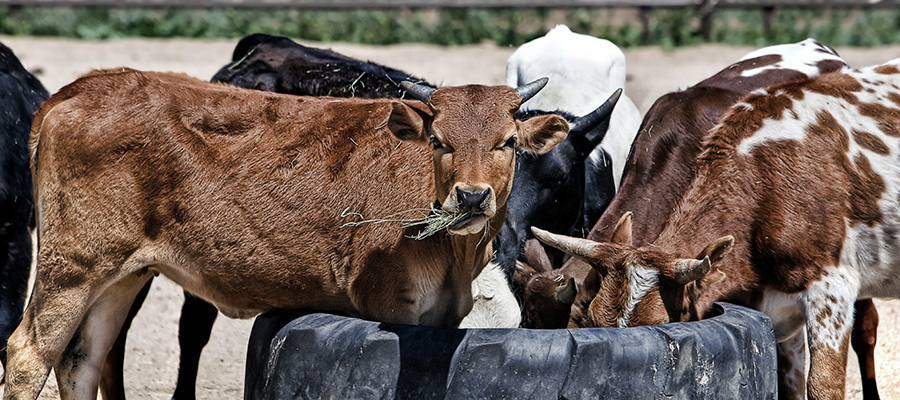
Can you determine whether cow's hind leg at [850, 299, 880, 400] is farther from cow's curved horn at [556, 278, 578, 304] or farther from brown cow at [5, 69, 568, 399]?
brown cow at [5, 69, 568, 399]

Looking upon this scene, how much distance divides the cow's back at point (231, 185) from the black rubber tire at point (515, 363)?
1.89 feet

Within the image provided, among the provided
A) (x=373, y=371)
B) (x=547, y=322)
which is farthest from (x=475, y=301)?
(x=373, y=371)

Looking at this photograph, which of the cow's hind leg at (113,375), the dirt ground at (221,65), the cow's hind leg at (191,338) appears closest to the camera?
the cow's hind leg at (113,375)

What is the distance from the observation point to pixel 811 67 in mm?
6609

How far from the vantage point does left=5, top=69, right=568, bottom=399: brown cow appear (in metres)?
4.07

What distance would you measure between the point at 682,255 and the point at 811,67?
282 cm

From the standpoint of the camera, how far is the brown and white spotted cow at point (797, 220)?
14.1 feet

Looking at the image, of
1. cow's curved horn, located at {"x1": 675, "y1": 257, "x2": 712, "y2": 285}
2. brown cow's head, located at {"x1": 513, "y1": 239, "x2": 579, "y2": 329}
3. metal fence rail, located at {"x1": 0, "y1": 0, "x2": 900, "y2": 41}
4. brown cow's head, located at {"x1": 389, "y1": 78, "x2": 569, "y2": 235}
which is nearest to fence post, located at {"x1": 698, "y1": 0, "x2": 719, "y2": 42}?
metal fence rail, located at {"x1": 0, "y1": 0, "x2": 900, "y2": 41}

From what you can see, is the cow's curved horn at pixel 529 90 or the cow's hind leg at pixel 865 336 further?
the cow's hind leg at pixel 865 336

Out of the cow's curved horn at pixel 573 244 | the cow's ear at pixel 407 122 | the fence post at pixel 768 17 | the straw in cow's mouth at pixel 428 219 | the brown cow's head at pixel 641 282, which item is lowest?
the fence post at pixel 768 17

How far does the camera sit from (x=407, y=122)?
3.86 meters

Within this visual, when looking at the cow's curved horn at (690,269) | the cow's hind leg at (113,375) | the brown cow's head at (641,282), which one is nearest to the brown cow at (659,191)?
the brown cow's head at (641,282)

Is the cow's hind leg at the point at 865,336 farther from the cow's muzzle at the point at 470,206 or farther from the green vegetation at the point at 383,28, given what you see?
the green vegetation at the point at 383,28

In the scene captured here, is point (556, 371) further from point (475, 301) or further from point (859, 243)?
point (859, 243)
